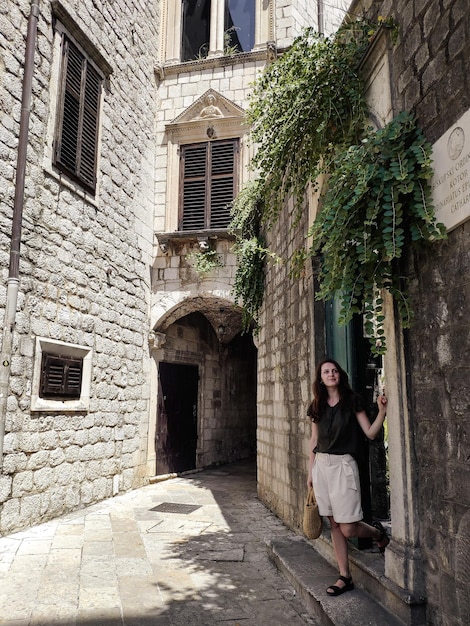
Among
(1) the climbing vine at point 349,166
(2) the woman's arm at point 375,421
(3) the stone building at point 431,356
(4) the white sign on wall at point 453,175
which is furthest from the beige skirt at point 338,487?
(4) the white sign on wall at point 453,175

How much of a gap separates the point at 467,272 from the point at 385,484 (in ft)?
8.35

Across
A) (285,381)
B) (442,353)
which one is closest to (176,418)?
(285,381)

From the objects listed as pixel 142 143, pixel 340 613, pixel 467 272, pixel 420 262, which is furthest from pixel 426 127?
pixel 142 143

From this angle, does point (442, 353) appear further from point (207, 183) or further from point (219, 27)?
point (219, 27)

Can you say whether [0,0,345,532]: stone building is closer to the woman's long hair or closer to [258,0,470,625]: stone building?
the woman's long hair

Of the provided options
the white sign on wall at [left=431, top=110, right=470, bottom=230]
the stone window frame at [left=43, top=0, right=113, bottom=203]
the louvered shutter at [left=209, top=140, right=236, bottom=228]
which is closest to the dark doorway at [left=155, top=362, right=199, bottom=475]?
the louvered shutter at [left=209, top=140, right=236, bottom=228]

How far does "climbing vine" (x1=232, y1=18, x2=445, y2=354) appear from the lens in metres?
2.51

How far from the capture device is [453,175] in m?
2.29

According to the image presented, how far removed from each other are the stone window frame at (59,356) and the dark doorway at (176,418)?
2374mm

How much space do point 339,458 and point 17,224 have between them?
155 inches

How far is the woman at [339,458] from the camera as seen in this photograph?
306 cm

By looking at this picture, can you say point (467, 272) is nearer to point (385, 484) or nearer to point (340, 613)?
point (340, 613)

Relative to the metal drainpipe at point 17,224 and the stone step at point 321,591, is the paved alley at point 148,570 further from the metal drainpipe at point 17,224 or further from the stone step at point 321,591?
the metal drainpipe at point 17,224

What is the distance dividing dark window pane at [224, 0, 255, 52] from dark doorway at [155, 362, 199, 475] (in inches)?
246
